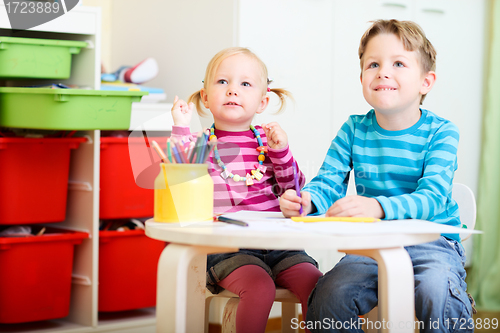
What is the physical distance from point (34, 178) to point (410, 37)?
1.17 metres

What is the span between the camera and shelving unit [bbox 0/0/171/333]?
66.8 inches

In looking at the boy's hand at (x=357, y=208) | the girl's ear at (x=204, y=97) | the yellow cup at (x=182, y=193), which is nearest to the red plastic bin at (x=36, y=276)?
the girl's ear at (x=204, y=97)

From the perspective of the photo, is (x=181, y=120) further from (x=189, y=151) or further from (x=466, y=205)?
(x=466, y=205)

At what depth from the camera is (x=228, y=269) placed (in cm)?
112

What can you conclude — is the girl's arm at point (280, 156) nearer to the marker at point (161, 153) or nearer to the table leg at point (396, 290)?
the marker at point (161, 153)

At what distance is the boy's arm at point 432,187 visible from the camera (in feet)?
3.27

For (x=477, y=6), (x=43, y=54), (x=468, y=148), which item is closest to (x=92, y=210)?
Answer: (x=43, y=54)

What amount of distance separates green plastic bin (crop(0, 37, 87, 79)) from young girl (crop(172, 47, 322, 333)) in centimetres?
53

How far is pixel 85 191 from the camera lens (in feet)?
5.87

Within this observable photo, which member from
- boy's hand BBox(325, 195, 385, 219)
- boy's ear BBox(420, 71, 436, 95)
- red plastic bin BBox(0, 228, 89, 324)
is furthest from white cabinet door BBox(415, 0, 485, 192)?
red plastic bin BBox(0, 228, 89, 324)

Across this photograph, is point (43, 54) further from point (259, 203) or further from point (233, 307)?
point (233, 307)

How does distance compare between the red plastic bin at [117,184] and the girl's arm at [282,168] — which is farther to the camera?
the red plastic bin at [117,184]

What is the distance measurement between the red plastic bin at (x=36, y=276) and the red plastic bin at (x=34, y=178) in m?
0.07

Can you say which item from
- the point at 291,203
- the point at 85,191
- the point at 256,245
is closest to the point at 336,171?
the point at 291,203
